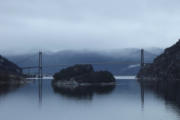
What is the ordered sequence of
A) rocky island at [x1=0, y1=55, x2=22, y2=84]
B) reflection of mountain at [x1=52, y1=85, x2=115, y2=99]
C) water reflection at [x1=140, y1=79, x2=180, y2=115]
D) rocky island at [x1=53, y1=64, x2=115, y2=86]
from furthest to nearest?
1. rocky island at [x1=0, y1=55, x2=22, y2=84]
2. rocky island at [x1=53, y1=64, x2=115, y2=86]
3. reflection of mountain at [x1=52, y1=85, x2=115, y2=99]
4. water reflection at [x1=140, y1=79, x2=180, y2=115]

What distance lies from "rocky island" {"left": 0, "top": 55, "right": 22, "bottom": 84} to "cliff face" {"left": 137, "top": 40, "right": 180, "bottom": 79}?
2424 inches

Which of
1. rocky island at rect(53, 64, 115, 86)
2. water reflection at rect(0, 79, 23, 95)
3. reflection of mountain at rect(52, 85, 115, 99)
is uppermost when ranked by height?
rocky island at rect(53, 64, 115, 86)

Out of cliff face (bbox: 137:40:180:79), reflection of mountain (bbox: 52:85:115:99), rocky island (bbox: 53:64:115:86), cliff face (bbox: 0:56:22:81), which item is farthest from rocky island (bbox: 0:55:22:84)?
cliff face (bbox: 137:40:180:79)

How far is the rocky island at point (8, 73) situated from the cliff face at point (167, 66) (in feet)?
202

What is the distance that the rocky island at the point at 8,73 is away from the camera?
146m

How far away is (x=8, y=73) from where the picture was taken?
150 meters

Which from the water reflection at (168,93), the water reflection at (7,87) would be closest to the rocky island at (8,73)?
the water reflection at (7,87)

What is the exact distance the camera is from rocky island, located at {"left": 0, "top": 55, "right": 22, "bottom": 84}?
5730 inches

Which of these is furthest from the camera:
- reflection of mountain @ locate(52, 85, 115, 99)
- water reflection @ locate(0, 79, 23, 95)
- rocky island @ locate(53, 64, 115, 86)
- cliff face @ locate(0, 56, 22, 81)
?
cliff face @ locate(0, 56, 22, 81)

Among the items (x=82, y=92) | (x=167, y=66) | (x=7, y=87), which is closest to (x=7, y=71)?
(x=7, y=87)

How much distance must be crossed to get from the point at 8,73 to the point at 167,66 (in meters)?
68.9

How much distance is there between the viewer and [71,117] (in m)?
41.0

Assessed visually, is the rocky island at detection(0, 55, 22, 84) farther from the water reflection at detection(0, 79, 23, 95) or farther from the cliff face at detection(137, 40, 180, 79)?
the cliff face at detection(137, 40, 180, 79)

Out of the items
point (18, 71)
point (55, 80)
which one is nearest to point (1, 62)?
point (18, 71)
